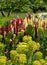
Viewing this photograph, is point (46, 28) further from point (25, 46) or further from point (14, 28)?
point (25, 46)

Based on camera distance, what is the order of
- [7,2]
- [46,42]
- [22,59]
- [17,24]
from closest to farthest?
[22,59], [17,24], [46,42], [7,2]

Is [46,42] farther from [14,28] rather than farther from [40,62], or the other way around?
[40,62]

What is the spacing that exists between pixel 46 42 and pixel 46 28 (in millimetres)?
548

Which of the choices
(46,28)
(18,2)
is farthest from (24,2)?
(46,28)

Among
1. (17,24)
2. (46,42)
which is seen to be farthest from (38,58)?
(46,42)

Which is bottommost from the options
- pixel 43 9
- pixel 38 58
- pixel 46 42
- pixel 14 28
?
pixel 43 9

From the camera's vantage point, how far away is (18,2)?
33.5 meters

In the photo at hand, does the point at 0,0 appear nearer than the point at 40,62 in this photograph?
No

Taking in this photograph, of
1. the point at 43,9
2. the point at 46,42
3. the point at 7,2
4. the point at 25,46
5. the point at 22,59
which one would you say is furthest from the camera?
the point at 43,9

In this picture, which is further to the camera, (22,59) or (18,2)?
(18,2)

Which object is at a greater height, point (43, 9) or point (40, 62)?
point (40, 62)

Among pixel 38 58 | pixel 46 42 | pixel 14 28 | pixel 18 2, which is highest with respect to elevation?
pixel 38 58

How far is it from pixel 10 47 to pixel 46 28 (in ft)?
6.29

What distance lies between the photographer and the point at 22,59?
9.73 ft
